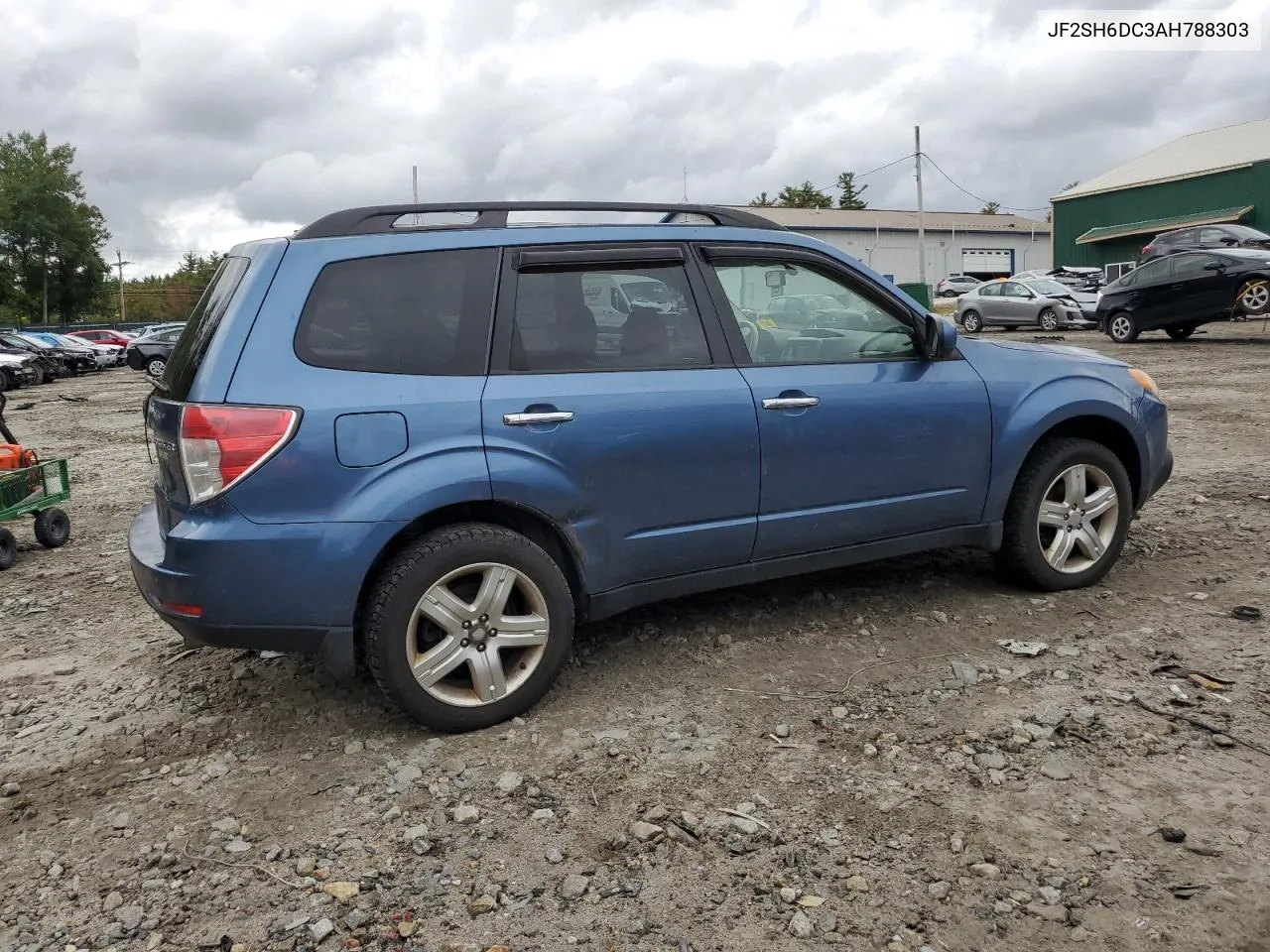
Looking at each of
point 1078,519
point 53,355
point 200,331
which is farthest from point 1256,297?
point 53,355

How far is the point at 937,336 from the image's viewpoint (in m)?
4.41

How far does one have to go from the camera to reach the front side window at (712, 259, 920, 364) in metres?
4.24

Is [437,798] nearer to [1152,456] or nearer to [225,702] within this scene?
[225,702]

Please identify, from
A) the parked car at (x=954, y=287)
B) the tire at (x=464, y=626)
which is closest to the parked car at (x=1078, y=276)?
the parked car at (x=954, y=287)

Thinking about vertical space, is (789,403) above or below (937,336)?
below

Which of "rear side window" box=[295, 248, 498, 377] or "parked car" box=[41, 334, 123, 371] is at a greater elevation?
"parked car" box=[41, 334, 123, 371]

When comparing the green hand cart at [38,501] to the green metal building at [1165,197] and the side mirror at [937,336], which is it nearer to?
the side mirror at [937,336]

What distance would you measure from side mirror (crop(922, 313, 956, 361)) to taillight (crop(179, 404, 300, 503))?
2590 millimetres

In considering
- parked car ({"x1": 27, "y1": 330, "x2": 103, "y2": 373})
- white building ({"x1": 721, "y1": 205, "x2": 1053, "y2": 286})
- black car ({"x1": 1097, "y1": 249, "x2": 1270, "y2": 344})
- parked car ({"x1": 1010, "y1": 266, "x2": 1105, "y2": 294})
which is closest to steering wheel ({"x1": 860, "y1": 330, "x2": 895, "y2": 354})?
black car ({"x1": 1097, "y1": 249, "x2": 1270, "y2": 344})

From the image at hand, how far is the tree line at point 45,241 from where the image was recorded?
199 ft

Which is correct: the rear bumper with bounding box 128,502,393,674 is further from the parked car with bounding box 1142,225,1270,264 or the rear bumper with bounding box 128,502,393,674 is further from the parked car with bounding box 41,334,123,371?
the parked car with bounding box 41,334,123,371

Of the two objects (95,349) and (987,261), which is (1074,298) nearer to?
(95,349)

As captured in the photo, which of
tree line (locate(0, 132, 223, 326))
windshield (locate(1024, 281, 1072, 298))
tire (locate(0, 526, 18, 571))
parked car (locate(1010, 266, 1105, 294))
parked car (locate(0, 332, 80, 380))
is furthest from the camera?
tree line (locate(0, 132, 223, 326))

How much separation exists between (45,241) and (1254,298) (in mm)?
63536
